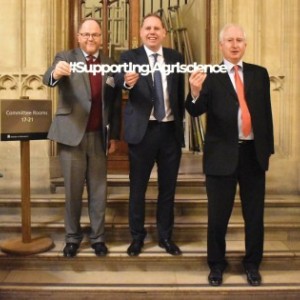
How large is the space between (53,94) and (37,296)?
6.79 ft

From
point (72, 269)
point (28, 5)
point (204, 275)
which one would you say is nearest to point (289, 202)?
point (204, 275)

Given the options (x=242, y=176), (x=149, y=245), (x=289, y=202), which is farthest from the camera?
(x=289, y=202)

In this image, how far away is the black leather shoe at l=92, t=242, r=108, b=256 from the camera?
10.7 feet

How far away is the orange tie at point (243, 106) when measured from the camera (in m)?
2.84

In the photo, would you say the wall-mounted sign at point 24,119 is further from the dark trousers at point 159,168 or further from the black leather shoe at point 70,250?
the black leather shoe at point 70,250

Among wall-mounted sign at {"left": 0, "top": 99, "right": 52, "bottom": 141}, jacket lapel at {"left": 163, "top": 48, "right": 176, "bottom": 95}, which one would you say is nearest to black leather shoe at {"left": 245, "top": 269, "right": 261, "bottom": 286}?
jacket lapel at {"left": 163, "top": 48, "right": 176, "bottom": 95}

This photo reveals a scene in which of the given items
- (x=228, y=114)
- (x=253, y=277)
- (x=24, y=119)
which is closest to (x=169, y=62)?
(x=228, y=114)

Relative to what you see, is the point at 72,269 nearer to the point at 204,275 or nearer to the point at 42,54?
the point at 204,275

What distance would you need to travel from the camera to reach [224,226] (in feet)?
9.72

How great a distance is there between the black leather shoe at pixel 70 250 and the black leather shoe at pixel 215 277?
98 centimetres

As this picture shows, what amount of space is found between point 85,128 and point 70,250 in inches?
35.2

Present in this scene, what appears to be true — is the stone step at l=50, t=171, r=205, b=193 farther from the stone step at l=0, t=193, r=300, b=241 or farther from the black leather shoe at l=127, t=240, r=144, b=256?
the black leather shoe at l=127, t=240, r=144, b=256

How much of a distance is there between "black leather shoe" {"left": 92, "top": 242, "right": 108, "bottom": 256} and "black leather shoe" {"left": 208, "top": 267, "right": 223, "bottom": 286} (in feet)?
2.55

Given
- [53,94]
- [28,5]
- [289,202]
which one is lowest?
[289,202]
